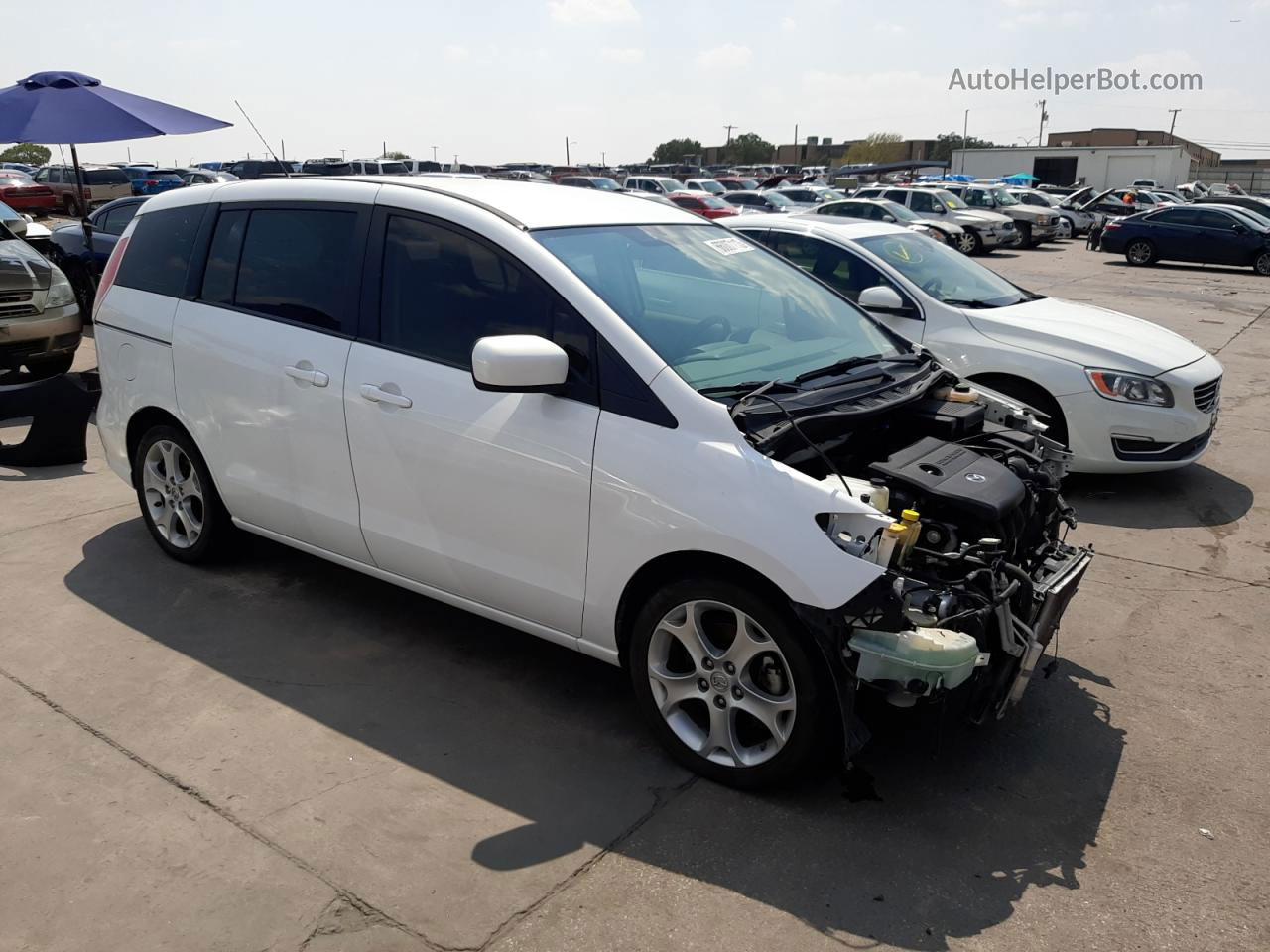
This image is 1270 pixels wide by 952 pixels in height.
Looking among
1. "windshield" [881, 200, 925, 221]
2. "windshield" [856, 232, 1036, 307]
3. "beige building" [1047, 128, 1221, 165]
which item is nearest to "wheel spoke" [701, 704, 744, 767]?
"windshield" [856, 232, 1036, 307]

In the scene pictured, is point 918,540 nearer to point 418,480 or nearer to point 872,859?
point 872,859

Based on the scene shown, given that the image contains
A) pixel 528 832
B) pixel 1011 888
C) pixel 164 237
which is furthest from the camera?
pixel 164 237

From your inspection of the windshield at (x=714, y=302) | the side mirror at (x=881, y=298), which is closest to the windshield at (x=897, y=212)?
the side mirror at (x=881, y=298)

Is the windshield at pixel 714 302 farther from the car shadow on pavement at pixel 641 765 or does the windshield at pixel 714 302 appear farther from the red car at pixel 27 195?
the red car at pixel 27 195

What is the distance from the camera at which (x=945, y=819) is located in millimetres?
3229

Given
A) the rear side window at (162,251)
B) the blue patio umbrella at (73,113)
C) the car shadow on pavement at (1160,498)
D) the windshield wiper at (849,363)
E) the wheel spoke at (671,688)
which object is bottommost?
the car shadow on pavement at (1160,498)

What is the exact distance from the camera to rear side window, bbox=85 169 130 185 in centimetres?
3175

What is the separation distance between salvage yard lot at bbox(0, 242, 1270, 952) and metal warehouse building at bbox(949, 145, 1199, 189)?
6914 cm

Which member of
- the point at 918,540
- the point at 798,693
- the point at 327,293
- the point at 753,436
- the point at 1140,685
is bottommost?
the point at 1140,685

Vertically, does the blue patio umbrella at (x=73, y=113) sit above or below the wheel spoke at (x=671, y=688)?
above

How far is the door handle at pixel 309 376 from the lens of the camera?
4094 mm

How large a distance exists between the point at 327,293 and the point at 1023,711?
3233mm

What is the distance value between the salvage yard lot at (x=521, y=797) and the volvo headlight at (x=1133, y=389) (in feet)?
5.27

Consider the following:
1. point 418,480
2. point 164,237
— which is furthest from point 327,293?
point 164,237
